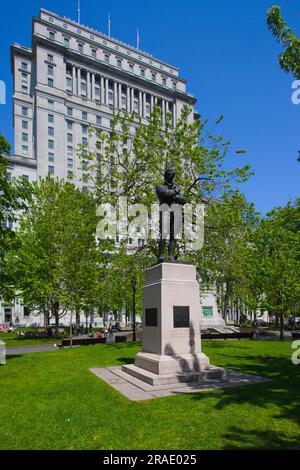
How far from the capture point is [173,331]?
36.0ft

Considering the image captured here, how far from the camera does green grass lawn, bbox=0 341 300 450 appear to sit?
5891mm

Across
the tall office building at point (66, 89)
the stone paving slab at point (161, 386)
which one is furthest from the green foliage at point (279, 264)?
the tall office building at point (66, 89)

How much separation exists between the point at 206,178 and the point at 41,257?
18.8m

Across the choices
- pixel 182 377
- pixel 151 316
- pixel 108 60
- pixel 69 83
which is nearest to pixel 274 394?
pixel 182 377

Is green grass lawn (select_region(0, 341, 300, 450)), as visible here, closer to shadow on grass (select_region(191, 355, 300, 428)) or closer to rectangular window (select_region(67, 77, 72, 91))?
shadow on grass (select_region(191, 355, 300, 428))

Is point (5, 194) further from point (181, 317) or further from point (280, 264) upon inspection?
point (280, 264)

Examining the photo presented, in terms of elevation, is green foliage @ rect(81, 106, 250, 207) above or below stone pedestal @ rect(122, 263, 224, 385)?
above

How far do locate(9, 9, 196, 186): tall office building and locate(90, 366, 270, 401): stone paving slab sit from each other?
219ft

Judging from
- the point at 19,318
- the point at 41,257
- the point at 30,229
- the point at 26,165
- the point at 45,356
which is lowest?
the point at 19,318

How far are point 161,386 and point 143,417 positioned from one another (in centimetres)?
264

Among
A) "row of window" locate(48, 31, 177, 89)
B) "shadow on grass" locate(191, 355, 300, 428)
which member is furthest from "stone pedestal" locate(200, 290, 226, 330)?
"row of window" locate(48, 31, 177, 89)
